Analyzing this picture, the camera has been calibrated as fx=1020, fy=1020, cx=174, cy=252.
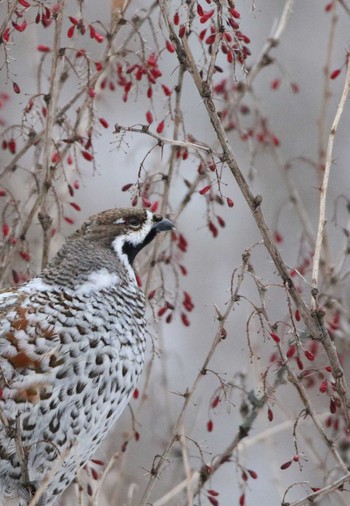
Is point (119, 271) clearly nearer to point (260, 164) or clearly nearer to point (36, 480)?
point (36, 480)

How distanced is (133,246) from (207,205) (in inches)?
16.9

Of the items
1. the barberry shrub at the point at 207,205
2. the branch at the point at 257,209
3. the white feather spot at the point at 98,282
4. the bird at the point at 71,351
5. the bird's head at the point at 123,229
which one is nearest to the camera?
the branch at the point at 257,209

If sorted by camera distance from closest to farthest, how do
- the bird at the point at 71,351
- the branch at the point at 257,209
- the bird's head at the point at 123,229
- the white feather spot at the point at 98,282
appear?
the branch at the point at 257,209 → the bird at the point at 71,351 → the white feather spot at the point at 98,282 → the bird's head at the point at 123,229

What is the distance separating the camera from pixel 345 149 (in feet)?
36.8

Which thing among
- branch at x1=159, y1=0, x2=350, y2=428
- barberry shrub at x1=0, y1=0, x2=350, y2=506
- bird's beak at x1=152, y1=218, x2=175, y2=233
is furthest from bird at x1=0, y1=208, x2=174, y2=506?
branch at x1=159, y1=0, x2=350, y2=428

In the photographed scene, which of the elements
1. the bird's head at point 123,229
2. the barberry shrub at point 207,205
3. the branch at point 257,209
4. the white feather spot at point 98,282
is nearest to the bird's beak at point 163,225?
the bird's head at point 123,229

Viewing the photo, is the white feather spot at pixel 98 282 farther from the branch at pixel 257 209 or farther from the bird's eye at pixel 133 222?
the branch at pixel 257 209

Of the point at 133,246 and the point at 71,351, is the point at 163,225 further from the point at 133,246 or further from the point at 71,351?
the point at 71,351

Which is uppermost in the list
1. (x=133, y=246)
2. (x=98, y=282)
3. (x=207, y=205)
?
(x=207, y=205)

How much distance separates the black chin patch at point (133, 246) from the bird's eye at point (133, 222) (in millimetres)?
58

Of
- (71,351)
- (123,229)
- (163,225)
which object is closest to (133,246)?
(123,229)

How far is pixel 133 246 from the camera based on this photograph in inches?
157

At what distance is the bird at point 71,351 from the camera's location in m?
3.48

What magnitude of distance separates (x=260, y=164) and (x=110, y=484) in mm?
6403
